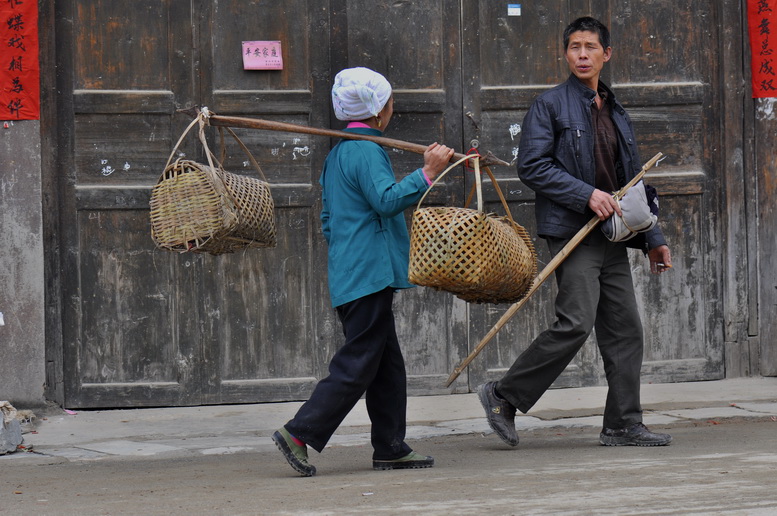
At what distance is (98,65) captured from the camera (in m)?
6.47

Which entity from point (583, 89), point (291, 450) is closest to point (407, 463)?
point (291, 450)

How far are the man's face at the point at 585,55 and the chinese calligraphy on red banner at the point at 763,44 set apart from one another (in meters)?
2.06

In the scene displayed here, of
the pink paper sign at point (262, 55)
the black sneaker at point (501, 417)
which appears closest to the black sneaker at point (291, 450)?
the black sneaker at point (501, 417)

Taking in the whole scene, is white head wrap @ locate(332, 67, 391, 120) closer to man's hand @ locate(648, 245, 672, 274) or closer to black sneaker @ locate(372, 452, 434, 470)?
black sneaker @ locate(372, 452, 434, 470)

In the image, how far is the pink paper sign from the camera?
656 cm

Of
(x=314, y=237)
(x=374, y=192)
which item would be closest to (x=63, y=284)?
(x=314, y=237)

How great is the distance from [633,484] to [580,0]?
345 centimetres

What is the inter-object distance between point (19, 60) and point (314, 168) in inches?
65.7

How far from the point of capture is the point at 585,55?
5.38m

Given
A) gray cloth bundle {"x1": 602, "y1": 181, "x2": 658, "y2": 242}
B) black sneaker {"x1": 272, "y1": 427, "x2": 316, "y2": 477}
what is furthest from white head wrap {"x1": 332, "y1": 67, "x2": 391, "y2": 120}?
black sneaker {"x1": 272, "y1": 427, "x2": 316, "y2": 477}

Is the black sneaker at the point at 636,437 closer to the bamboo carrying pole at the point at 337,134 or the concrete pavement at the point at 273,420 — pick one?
the concrete pavement at the point at 273,420

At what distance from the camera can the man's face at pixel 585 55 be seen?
538cm

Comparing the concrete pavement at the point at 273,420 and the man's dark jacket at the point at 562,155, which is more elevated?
the man's dark jacket at the point at 562,155

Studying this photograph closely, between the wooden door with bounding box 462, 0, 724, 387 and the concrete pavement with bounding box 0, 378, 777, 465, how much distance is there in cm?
30
